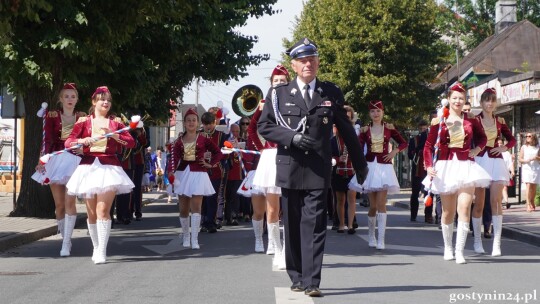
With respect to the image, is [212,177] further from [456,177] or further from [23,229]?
[456,177]

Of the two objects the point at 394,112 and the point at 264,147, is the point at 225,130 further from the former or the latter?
the point at 394,112

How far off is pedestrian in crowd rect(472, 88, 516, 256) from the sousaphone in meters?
5.53

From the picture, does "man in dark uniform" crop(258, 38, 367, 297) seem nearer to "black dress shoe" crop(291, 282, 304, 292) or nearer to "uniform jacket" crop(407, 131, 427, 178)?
"black dress shoe" crop(291, 282, 304, 292)

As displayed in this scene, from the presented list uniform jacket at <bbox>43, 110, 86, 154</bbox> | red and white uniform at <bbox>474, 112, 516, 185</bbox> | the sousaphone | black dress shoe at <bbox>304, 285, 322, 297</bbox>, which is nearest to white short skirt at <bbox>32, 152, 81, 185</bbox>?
uniform jacket at <bbox>43, 110, 86, 154</bbox>

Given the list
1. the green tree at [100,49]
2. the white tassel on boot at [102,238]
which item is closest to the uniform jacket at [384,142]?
the green tree at [100,49]

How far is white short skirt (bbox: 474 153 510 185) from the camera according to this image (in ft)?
45.0

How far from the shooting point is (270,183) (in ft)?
36.9

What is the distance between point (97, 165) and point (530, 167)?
15.2 metres

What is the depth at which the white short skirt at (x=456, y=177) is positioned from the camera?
1191 cm

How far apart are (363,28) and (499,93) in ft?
32.8

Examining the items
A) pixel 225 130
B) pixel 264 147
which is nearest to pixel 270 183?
pixel 264 147

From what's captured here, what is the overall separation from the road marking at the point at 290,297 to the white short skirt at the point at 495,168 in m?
5.28

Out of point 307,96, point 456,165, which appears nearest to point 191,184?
point 456,165

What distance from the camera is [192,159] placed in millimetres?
14422
